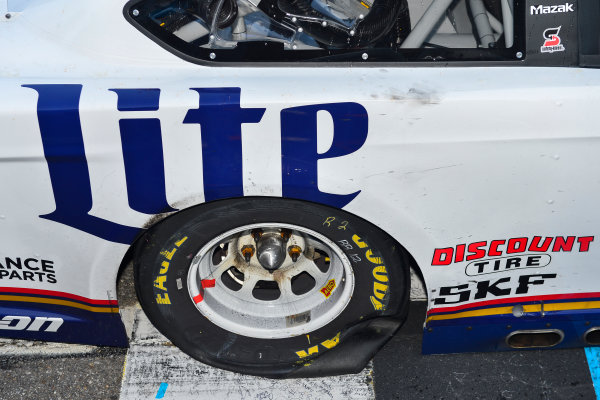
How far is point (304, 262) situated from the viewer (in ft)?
9.23

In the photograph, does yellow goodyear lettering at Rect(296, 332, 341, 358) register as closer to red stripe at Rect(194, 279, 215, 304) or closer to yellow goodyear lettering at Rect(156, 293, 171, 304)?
red stripe at Rect(194, 279, 215, 304)

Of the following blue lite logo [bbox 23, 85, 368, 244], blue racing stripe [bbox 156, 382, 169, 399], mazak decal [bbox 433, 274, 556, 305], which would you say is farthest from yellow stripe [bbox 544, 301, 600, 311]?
blue racing stripe [bbox 156, 382, 169, 399]

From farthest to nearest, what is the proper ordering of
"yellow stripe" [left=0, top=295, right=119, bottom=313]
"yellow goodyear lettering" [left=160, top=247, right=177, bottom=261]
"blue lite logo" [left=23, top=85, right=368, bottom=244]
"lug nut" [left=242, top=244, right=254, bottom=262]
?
"lug nut" [left=242, top=244, right=254, bottom=262]
"yellow stripe" [left=0, top=295, right=119, bottom=313]
"yellow goodyear lettering" [left=160, top=247, right=177, bottom=261]
"blue lite logo" [left=23, top=85, right=368, bottom=244]

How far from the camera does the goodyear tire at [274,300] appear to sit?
8.13 ft

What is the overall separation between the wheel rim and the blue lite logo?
453 millimetres

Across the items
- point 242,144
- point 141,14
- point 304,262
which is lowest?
point 304,262

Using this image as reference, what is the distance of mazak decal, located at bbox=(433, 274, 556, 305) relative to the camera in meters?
2.47

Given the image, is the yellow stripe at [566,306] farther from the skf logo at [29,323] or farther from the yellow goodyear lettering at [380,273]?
the skf logo at [29,323]

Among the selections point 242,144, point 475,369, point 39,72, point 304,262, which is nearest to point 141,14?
point 39,72

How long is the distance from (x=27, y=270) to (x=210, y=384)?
768 millimetres

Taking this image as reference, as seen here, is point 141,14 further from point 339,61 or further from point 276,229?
point 276,229

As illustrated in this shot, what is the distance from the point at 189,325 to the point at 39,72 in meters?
1.01

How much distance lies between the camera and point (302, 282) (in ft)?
10.3

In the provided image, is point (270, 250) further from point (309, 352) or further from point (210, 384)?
point (210, 384)
